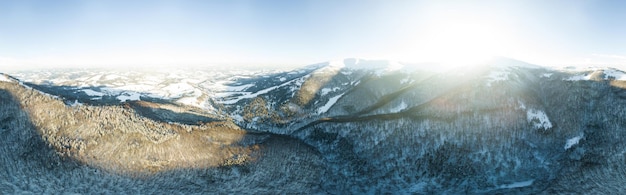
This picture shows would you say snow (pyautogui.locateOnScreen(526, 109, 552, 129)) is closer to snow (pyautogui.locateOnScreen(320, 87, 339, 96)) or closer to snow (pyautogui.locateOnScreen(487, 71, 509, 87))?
snow (pyautogui.locateOnScreen(487, 71, 509, 87))

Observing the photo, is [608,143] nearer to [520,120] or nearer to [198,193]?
[520,120]

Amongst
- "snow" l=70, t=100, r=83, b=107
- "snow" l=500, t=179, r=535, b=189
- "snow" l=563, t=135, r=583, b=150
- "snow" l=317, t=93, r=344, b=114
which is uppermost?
"snow" l=70, t=100, r=83, b=107

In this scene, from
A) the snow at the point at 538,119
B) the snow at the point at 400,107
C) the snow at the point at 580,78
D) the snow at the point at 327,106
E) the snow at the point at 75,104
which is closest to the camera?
the snow at the point at 75,104

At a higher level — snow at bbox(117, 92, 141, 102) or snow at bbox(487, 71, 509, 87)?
snow at bbox(487, 71, 509, 87)

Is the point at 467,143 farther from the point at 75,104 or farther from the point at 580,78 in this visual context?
the point at 75,104

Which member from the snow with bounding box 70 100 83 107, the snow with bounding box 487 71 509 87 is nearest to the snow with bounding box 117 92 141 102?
the snow with bounding box 70 100 83 107

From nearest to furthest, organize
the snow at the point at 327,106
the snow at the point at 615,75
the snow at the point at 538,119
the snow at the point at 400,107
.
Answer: the snow at the point at 538,119 < the snow at the point at 615,75 < the snow at the point at 400,107 < the snow at the point at 327,106

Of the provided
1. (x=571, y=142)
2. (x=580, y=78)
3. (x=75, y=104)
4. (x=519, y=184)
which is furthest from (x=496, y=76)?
(x=75, y=104)

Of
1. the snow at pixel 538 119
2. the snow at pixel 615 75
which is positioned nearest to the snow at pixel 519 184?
the snow at pixel 538 119

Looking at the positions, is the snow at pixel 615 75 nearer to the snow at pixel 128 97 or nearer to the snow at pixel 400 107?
the snow at pixel 400 107
